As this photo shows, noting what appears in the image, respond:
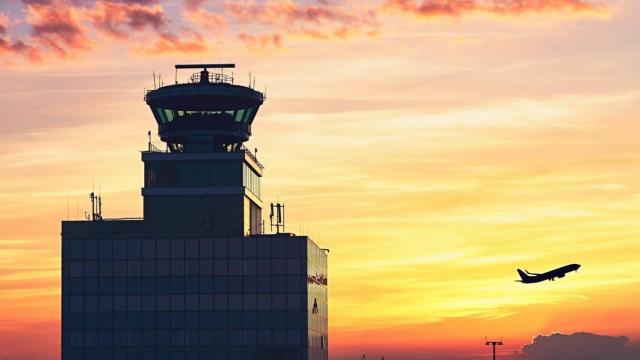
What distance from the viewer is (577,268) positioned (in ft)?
496

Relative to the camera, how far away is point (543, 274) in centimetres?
15038

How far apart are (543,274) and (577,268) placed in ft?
12.7
